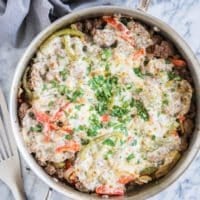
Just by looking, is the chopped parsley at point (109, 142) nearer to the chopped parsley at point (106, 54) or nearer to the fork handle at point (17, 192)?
the chopped parsley at point (106, 54)

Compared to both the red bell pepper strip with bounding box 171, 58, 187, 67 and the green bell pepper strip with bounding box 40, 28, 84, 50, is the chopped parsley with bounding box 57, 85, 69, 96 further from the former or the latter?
the red bell pepper strip with bounding box 171, 58, 187, 67

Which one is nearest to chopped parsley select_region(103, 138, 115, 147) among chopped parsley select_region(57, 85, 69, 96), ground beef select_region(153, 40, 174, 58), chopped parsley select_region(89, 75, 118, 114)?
chopped parsley select_region(89, 75, 118, 114)

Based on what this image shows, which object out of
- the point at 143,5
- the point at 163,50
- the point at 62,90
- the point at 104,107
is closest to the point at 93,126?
the point at 104,107

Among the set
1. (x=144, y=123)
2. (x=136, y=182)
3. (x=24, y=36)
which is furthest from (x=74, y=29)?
(x=136, y=182)

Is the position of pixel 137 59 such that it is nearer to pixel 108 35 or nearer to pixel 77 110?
pixel 108 35

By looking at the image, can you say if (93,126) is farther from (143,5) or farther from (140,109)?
(143,5)

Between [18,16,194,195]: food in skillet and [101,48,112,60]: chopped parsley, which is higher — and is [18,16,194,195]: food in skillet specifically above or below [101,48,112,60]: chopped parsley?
below
